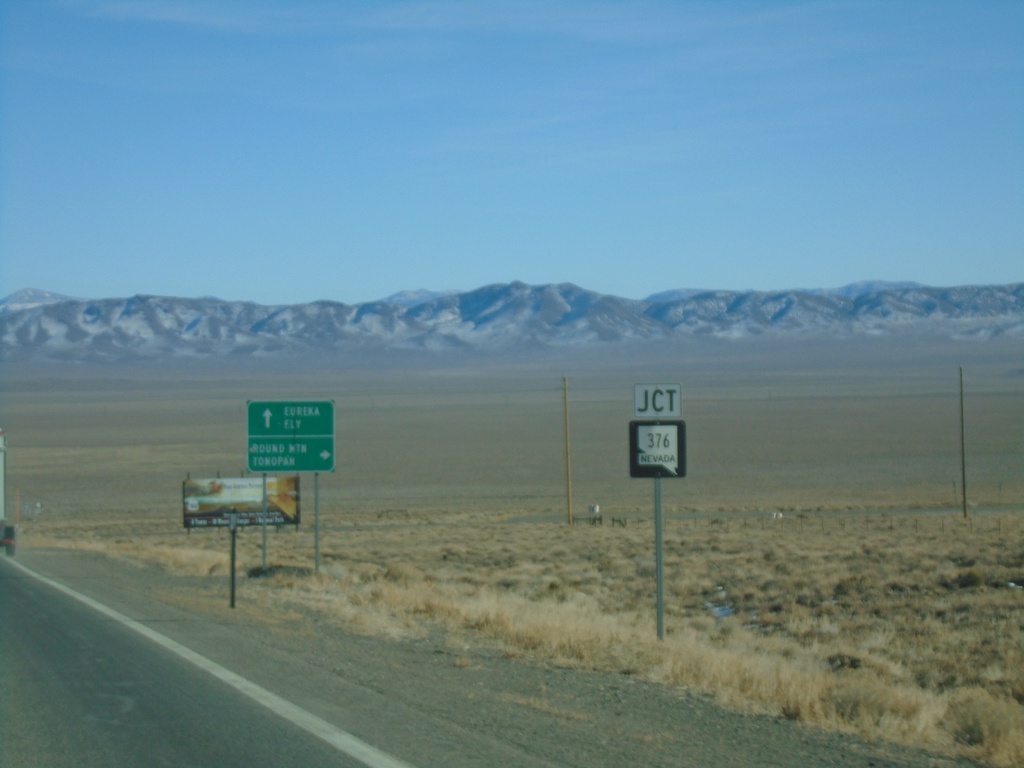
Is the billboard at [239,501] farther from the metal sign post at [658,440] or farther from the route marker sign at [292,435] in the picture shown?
the metal sign post at [658,440]

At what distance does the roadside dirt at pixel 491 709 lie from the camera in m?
7.29

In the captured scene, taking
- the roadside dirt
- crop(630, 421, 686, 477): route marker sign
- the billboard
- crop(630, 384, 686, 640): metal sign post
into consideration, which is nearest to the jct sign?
crop(630, 384, 686, 640): metal sign post

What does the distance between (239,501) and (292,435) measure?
22.8 metres

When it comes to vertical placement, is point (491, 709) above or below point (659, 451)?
below

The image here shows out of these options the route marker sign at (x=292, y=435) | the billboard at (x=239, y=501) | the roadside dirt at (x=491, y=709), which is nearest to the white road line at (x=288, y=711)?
the roadside dirt at (x=491, y=709)

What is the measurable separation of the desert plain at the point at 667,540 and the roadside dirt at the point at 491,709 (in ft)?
1.53

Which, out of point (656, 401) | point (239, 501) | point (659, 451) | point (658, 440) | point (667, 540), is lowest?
point (667, 540)

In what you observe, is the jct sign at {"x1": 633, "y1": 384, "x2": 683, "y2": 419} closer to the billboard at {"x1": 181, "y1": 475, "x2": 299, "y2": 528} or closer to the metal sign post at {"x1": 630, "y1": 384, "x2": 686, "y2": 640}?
the metal sign post at {"x1": 630, "y1": 384, "x2": 686, "y2": 640}

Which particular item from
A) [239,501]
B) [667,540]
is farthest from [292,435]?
[239,501]

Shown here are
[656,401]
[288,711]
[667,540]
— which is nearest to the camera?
[288,711]

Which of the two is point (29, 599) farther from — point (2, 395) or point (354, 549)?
point (2, 395)

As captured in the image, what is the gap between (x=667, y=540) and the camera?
1314 inches

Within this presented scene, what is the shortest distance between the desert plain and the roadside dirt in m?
0.47

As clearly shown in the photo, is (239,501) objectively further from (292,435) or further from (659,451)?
(659,451)
